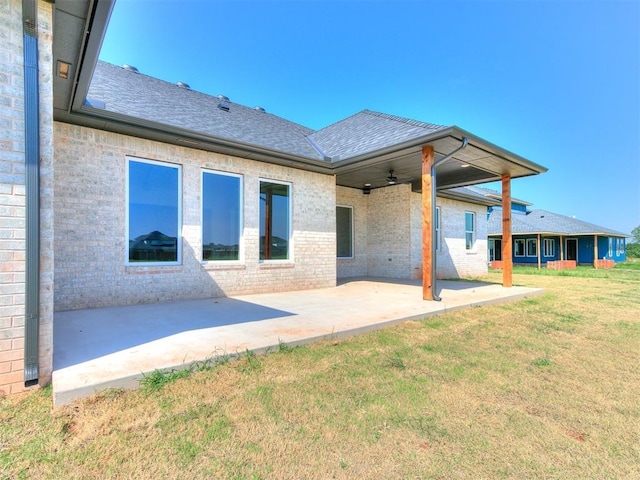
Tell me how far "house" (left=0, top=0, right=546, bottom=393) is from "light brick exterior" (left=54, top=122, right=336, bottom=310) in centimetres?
2

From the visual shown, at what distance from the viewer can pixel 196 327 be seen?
4559mm

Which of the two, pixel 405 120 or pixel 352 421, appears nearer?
pixel 352 421

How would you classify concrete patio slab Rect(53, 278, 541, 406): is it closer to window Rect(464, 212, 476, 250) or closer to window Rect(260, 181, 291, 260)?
window Rect(260, 181, 291, 260)

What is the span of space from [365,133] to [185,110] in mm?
5056

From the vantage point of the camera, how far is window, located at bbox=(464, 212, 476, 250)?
14977 mm

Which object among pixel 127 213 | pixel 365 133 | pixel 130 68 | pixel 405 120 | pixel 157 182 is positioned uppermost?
pixel 130 68

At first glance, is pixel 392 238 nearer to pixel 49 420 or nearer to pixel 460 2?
pixel 460 2

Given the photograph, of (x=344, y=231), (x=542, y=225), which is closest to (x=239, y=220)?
(x=344, y=231)

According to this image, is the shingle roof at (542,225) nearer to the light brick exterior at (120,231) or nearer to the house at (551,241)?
the house at (551,241)

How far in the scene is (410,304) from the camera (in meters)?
6.64

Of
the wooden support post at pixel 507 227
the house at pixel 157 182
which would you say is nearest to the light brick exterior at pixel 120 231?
the house at pixel 157 182

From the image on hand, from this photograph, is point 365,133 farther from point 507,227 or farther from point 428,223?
point 507,227

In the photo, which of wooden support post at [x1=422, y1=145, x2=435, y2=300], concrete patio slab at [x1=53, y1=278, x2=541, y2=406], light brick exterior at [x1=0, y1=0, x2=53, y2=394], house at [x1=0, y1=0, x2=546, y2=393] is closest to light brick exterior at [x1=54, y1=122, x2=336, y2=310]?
house at [x1=0, y1=0, x2=546, y2=393]

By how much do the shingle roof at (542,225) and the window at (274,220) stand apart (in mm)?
21292
